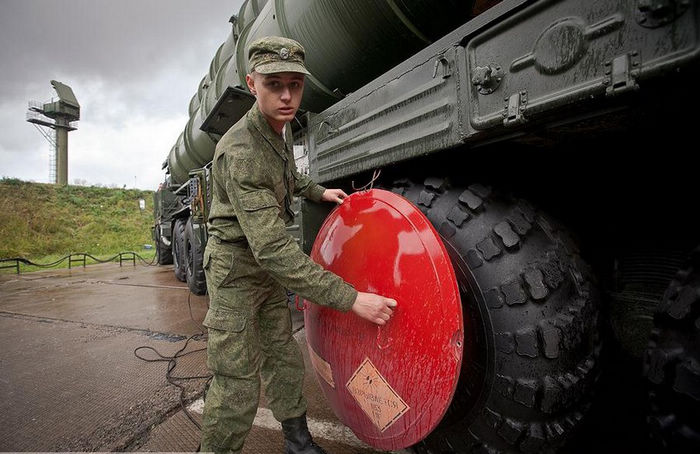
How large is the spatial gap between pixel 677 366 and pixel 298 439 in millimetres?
1425

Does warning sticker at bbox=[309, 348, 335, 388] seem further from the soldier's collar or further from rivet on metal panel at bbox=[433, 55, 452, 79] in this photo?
rivet on metal panel at bbox=[433, 55, 452, 79]

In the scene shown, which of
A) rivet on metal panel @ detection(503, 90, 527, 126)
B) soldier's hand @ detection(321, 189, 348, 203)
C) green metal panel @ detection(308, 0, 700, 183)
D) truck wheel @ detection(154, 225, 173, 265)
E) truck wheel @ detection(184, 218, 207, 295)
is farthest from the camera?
truck wheel @ detection(154, 225, 173, 265)

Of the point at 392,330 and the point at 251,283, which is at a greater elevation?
the point at 251,283

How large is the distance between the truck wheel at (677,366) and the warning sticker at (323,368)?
1.03m

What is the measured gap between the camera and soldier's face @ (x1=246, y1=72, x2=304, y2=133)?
4.33 feet

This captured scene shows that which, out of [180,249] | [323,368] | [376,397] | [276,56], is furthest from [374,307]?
[180,249]

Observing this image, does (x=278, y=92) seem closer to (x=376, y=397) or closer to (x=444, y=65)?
(x=444, y=65)

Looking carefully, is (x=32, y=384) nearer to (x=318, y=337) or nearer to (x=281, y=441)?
(x=281, y=441)

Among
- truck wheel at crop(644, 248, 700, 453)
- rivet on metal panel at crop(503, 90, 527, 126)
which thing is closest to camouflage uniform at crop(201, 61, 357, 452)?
rivet on metal panel at crop(503, 90, 527, 126)

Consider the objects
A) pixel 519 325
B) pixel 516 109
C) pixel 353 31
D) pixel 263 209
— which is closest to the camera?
pixel 516 109

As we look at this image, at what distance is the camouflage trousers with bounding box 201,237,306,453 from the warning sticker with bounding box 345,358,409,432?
0.47 m

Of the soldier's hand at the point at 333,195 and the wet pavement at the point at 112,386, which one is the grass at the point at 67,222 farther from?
the soldier's hand at the point at 333,195

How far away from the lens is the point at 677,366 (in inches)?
29.6

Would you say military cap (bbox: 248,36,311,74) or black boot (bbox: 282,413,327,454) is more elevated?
military cap (bbox: 248,36,311,74)
